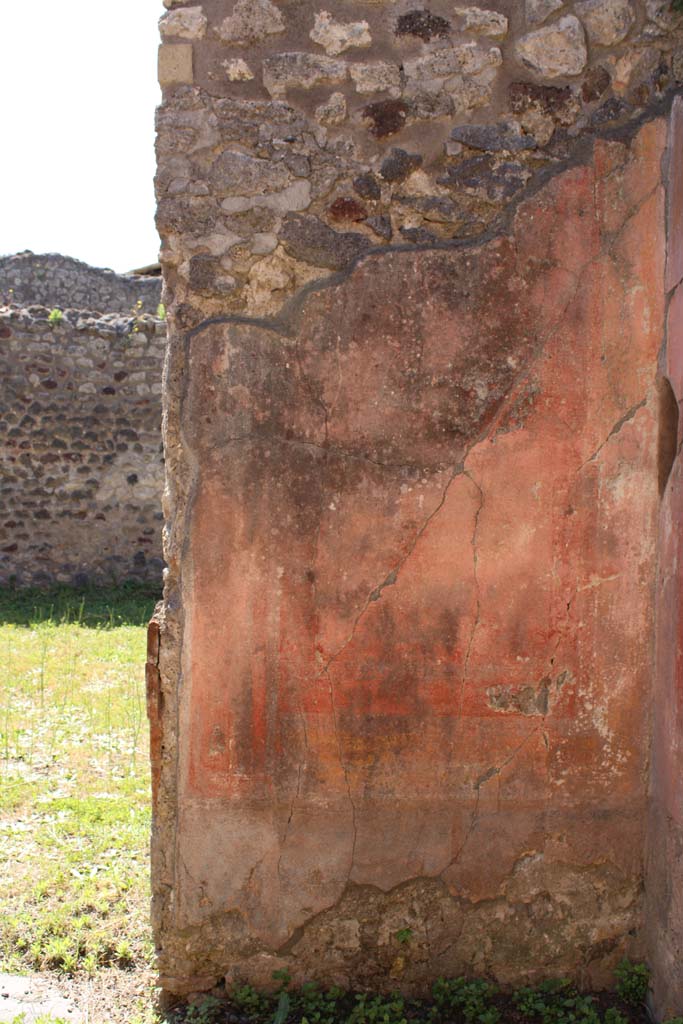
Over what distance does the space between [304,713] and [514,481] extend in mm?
889

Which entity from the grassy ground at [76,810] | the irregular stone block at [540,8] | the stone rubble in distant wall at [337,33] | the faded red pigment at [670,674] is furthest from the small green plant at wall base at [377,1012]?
the irregular stone block at [540,8]

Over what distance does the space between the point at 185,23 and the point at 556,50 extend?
1022mm

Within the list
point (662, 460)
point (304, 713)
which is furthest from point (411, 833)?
point (662, 460)

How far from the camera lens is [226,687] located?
257cm

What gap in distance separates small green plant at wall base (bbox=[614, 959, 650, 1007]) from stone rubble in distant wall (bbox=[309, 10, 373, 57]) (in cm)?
270

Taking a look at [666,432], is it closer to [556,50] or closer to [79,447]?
[556,50]

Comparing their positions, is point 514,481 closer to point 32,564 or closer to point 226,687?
point 226,687

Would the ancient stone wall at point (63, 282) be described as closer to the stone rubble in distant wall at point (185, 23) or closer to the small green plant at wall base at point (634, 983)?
the stone rubble in distant wall at point (185, 23)

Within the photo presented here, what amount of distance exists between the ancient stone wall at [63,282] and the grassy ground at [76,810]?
30.0 ft

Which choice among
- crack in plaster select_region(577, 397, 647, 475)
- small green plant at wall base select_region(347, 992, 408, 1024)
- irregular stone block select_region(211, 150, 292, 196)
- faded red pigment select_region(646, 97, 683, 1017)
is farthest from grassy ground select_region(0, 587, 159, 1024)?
irregular stone block select_region(211, 150, 292, 196)

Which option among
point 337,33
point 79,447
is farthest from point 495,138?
point 79,447

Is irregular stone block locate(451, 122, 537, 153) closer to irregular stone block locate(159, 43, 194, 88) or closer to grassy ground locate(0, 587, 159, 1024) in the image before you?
irregular stone block locate(159, 43, 194, 88)

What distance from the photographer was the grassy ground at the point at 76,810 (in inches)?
113

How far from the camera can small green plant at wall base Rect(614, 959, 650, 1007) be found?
2.55 m
